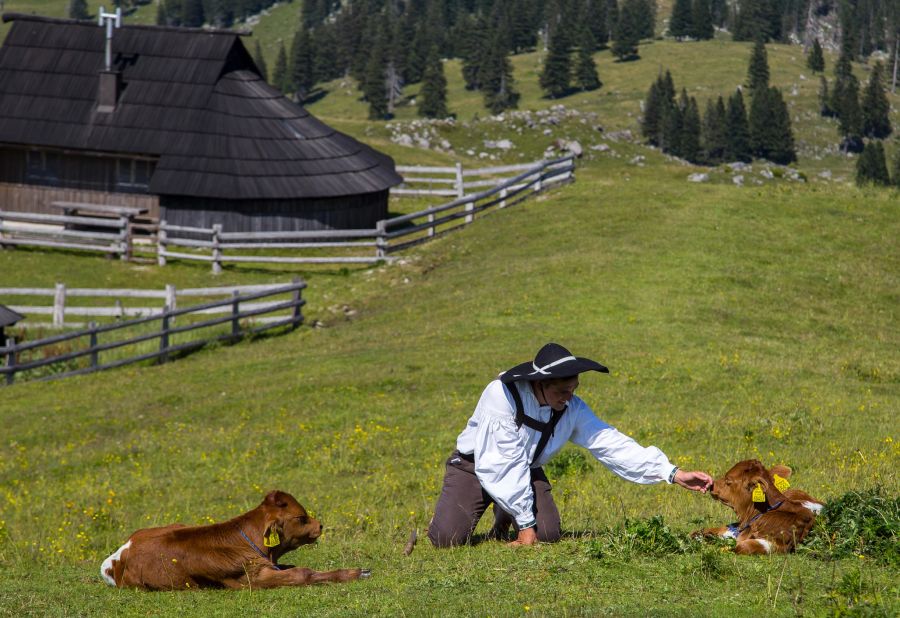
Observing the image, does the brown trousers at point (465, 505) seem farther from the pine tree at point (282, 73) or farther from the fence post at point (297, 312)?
the pine tree at point (282, 73)

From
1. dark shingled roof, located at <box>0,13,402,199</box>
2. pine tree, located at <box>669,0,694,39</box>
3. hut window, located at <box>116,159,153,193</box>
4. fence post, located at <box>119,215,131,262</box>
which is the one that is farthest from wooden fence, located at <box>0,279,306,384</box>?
pine tree, located at <box>669,0,694,39</box>

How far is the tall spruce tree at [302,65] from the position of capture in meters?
176

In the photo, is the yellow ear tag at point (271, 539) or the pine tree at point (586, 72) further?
the pine tree at point (586, 72)

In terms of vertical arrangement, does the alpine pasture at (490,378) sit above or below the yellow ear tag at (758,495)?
below

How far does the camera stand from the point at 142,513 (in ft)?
46.2

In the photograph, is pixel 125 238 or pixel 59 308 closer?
pixel 59 308

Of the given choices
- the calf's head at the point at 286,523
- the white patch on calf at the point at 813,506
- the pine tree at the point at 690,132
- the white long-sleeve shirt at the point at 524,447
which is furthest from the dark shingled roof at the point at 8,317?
the pine tree at the point at 690,132

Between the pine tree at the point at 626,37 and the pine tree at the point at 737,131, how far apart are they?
93.6 ft

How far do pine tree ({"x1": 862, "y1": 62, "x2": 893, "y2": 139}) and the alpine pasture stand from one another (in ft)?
438

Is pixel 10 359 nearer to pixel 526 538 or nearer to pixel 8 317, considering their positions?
pixel 8 317

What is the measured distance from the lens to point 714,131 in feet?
484

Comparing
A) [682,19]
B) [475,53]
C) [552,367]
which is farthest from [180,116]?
[682,19]

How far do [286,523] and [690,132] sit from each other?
142 metres

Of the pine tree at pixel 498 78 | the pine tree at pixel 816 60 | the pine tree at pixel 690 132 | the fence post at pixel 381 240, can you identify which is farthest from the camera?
the pine tree at pixel 816 60
